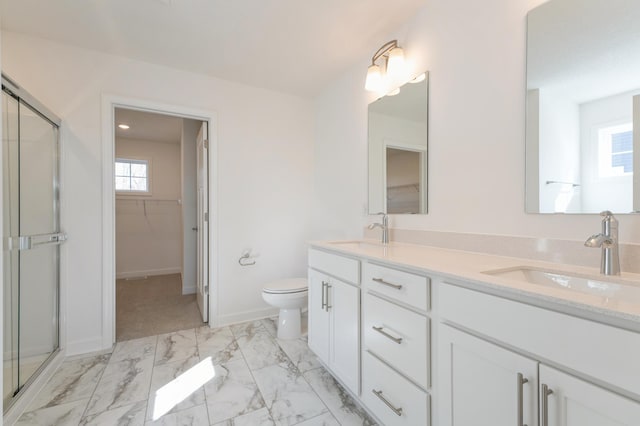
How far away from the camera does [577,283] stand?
3.33ft

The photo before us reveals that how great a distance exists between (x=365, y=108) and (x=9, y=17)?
Result: 247 centimetres

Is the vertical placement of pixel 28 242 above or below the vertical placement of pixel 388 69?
below

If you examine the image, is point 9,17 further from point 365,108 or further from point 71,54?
point 365,108

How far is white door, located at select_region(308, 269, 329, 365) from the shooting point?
180 cm

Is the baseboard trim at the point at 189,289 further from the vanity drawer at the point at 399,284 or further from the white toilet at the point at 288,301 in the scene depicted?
the vanity drawer at the point at 399,284

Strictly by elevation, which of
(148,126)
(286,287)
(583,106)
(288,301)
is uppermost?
(148,126)

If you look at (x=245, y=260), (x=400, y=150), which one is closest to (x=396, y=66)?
(x=400, y=150)

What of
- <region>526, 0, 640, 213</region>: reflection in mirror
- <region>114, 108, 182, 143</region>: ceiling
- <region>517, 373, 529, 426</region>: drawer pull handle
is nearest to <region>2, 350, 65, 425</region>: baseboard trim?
<region>517, 373, 529, 426</region>: drawer pull handle

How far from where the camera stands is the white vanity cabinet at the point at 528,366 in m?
0.62

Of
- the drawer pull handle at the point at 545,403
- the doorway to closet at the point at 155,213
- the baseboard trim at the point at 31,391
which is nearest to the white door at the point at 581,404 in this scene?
the drawer pull handle at the point at 545,403

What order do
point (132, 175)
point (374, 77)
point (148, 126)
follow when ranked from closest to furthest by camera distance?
point (374, 77) < point (148, 126) < point (132, 175)

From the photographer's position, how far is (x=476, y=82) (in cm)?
148

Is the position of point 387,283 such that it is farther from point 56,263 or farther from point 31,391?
point 56,263

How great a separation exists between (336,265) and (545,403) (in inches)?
43.3
